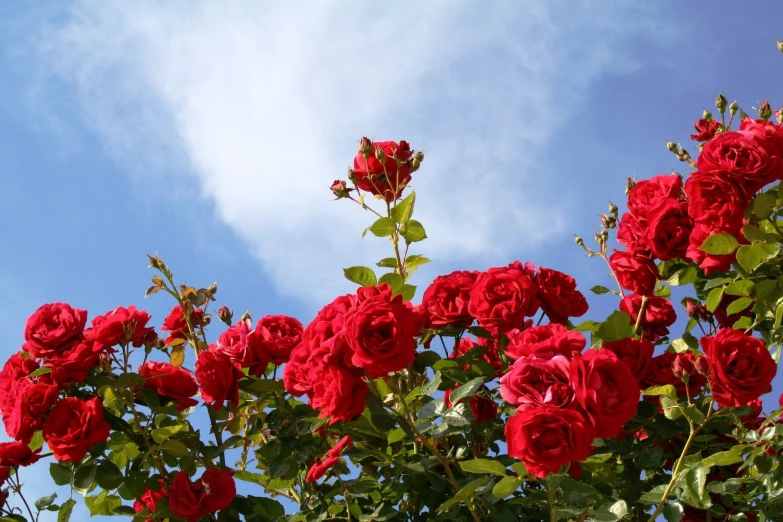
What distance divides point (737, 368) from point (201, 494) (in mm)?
1765

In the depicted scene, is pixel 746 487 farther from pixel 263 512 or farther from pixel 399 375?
pixel 263 512

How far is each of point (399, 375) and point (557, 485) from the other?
650 millimetres

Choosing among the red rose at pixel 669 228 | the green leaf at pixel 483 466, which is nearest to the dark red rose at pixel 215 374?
the green leaf at pixel 483 466

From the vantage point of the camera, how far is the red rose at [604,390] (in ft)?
5.88

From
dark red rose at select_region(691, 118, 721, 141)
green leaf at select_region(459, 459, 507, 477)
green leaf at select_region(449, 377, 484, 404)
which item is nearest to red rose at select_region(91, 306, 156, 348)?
green leaf at select_region(449, 377, 484, 404)

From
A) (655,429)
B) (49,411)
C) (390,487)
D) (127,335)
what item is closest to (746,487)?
(655,429)

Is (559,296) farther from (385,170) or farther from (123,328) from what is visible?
(123,328)

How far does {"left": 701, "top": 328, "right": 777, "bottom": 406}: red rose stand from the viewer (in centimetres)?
216

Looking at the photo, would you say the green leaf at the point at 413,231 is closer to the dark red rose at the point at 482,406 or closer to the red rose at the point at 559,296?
the red rose at the point at 559,296

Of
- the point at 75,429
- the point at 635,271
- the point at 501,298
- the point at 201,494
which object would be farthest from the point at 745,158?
the point at 75,429

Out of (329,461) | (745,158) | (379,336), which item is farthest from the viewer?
(745,158)

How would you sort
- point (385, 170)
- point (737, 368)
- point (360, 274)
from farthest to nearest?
point (385, 170) → point (360, 274) → point (737, 368)

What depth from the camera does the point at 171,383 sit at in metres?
3.05

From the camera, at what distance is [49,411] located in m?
2.84
